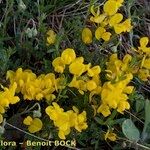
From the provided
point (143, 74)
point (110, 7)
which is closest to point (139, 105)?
point (143, 74)

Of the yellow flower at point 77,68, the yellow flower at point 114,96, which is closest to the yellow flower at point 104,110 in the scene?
the yellow flower at point 114,96

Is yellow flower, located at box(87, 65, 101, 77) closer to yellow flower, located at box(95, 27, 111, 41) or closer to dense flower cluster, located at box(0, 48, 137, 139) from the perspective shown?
dense flower cluster, located at box(0, 48, 137, 139)

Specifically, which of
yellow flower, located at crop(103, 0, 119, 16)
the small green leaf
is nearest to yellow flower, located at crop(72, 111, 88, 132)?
the small green leaf

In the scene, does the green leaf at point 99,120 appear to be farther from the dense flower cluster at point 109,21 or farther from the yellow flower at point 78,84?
the dense flower cluster at point 109,21

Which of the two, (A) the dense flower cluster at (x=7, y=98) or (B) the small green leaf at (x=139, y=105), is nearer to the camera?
(A) the dense flower cluster at (x=7, y=98)

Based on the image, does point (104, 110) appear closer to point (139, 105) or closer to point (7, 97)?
point (139, 105)
